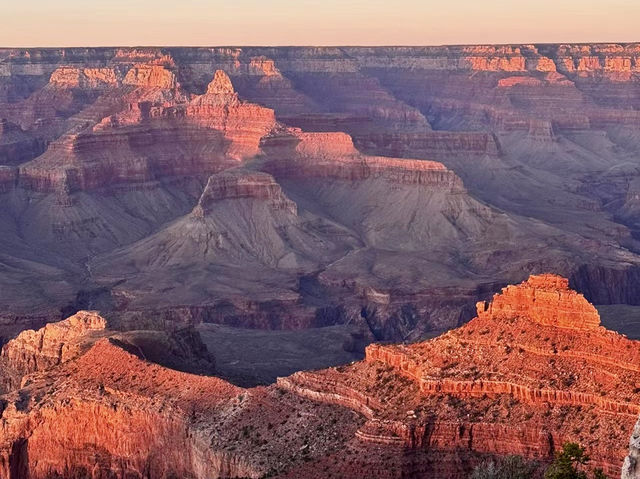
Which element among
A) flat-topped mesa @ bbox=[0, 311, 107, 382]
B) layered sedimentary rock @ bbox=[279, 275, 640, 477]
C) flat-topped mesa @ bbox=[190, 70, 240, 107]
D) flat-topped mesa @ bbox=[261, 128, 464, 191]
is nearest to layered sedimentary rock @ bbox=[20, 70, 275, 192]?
flat-topped mesa @ bbox=[190, 70, 240, 107]

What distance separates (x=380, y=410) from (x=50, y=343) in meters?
28.4

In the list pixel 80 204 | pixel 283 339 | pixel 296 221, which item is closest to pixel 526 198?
pixel 296 221

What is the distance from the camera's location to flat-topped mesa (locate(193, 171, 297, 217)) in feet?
514

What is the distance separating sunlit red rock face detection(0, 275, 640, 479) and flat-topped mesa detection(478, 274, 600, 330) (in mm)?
61

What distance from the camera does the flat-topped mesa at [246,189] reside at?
156625mm

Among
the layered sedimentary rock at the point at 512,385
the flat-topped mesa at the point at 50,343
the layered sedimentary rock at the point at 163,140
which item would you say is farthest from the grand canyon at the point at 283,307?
the layered sedimentary rock at the point at 163,140

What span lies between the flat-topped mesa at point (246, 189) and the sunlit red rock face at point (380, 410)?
90.2m

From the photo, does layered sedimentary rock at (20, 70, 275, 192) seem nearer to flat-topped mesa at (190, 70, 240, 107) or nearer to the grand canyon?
flat-topped mesa at (190, 70, 240, 107)

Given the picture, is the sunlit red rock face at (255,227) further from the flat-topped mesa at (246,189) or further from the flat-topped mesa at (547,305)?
the flat-topped mesa at (547,305)

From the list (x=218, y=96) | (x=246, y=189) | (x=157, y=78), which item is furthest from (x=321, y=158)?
(x=157, y=78)

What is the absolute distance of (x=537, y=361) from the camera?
5453cm

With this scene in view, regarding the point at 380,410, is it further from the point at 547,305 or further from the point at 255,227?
the point at 255,227

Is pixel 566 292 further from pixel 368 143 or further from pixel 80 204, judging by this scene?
pixel 368 143

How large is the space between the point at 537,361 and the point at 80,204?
118 m
